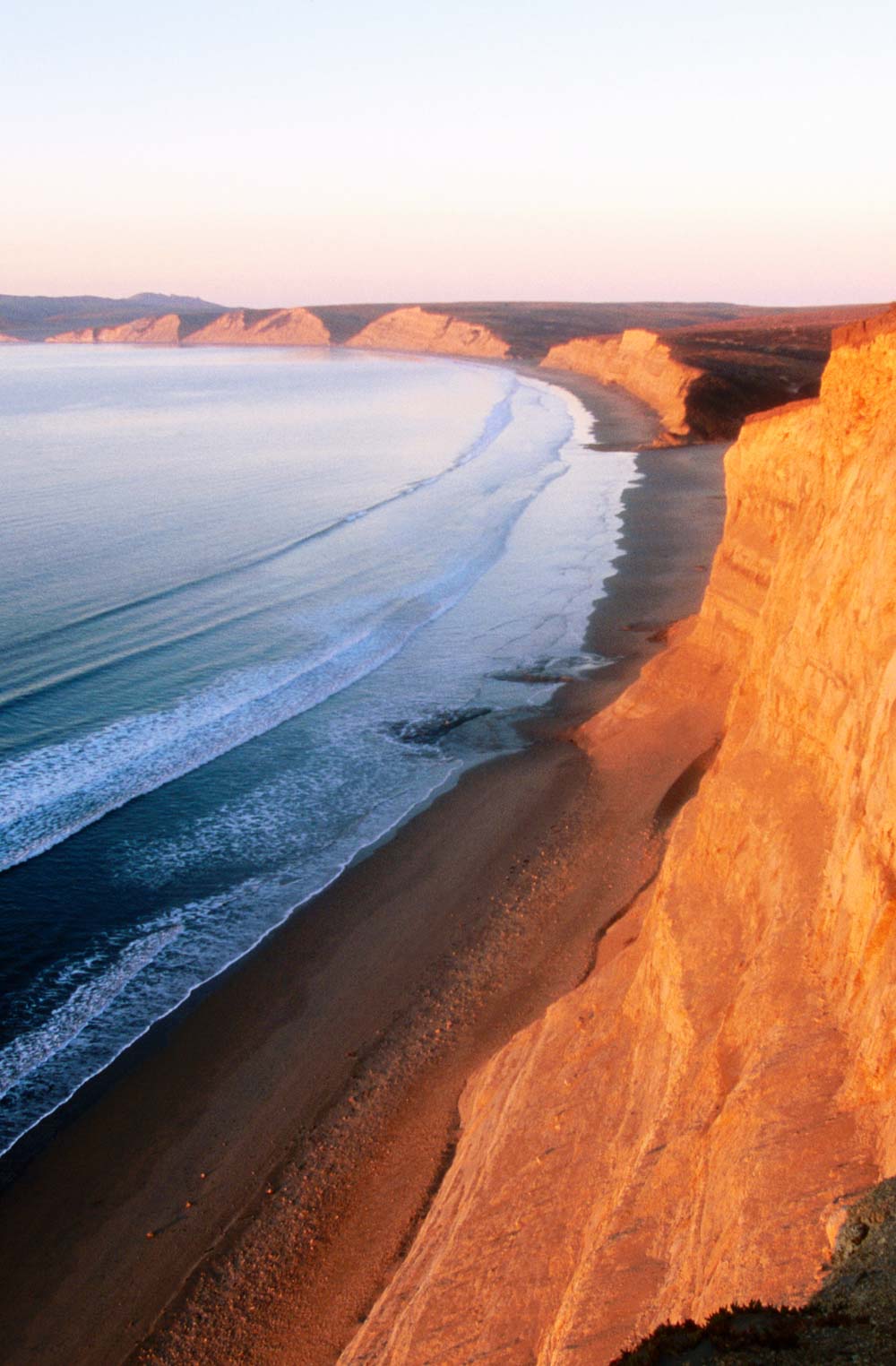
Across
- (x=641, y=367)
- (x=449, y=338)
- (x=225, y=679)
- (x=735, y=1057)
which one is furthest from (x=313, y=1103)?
(x=449, y=338)

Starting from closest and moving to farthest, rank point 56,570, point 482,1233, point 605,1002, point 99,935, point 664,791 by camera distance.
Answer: point 482,1233
point 605,1002
point 99,935
point 664,791
point 56,570

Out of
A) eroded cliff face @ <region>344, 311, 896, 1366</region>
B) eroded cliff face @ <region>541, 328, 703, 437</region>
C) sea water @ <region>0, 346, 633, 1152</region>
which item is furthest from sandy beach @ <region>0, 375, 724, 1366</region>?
eroded cliff face @ <region>541, 328, 703, 437</region>

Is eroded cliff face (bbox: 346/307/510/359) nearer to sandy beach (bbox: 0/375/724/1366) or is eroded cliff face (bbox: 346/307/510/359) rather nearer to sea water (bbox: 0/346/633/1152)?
sea water (bbox: 0/346/633/1152)

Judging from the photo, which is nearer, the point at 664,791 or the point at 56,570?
the point at 664,791

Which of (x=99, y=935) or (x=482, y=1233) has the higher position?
(x=482, y=1233)

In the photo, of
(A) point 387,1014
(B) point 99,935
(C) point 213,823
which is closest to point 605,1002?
(A) point 387,1014

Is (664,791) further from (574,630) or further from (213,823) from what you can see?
(574,630)
